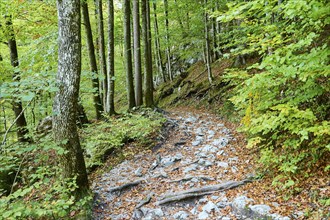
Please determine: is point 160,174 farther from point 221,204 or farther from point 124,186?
point 221,204

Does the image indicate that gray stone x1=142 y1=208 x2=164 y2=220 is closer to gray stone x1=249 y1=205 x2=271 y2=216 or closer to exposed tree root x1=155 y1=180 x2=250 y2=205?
exposed tree root x1=155 y1=180 x2=250 y2=205

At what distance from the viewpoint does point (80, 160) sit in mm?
5230

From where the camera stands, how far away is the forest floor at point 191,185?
4.59 meters

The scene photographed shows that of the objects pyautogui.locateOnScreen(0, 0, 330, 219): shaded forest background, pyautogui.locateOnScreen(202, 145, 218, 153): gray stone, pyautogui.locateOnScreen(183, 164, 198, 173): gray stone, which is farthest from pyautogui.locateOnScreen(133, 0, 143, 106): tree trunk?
pyautogui.locateOnScreen(183, 164, 198, 173): gray stone

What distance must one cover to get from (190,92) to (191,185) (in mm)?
10738

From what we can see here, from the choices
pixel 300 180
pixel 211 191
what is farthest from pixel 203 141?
pixel 300 180

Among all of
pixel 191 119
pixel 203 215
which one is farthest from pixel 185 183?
pixel 191 119

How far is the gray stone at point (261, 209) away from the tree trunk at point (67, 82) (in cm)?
326

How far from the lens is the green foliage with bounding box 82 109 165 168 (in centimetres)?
796

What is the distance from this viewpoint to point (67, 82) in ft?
15.9

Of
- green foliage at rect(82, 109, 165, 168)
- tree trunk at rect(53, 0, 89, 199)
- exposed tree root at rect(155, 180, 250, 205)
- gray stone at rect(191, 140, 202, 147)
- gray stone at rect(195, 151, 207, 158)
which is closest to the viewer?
tree trunk at rect(53, 0, 89, 199)

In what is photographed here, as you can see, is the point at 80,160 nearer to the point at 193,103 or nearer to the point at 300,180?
the point at 300,180

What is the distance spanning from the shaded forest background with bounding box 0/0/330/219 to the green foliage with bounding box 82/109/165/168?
4cm

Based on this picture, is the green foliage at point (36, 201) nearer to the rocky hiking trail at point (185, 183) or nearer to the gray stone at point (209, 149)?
the rocky hiking trail at point (185, 183)
